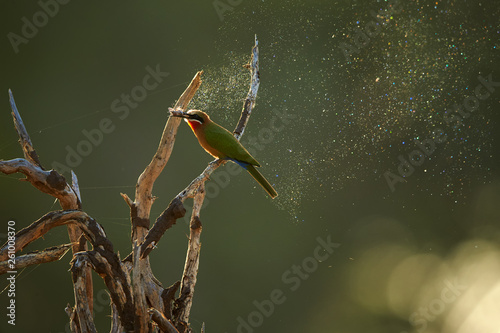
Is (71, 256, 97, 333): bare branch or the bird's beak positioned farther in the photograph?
the bird's beak

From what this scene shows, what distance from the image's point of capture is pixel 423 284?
4223 millimetres

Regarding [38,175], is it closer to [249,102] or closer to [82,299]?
[82,299]

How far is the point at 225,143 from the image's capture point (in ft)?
7.12

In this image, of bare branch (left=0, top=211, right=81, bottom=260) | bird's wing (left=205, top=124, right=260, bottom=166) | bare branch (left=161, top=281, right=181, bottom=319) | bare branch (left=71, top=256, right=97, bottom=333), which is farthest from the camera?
bird's wing (left=205, top=124, right=260, bottom=166)

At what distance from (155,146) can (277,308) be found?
174 cm

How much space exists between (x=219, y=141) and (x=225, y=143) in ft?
0.09

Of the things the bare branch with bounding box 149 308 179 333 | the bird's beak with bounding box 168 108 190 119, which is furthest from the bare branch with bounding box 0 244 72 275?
the bird's beak with bounding box 168 108 190 119

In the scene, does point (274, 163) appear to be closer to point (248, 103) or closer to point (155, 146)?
point (155, 146)

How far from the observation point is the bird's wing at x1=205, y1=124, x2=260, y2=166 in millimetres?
2162

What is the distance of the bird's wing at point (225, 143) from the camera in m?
2.16

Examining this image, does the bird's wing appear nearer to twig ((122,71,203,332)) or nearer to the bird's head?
the bird's head

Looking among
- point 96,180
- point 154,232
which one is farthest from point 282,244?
point 154,232

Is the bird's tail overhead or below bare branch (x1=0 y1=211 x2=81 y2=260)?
below

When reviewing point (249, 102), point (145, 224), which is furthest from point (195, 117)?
point (145, 224)
